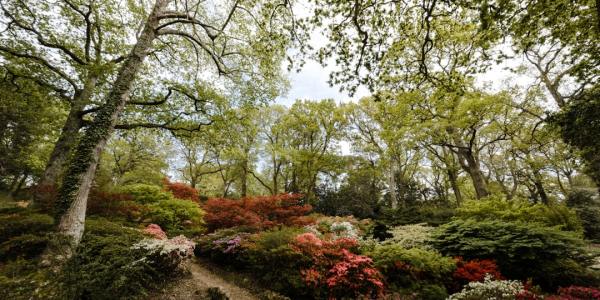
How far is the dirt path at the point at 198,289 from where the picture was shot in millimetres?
4602

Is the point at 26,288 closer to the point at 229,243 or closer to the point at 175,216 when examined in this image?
the point at 229,243

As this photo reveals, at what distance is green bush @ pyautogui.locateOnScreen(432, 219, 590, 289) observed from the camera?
469cm

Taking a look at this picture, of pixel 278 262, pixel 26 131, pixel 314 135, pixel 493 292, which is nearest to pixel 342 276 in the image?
pixel 278 262

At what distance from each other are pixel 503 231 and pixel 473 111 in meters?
7.05

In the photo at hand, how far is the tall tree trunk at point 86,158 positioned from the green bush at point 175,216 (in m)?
2.89

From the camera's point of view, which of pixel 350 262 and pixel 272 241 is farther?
pixel 272 241

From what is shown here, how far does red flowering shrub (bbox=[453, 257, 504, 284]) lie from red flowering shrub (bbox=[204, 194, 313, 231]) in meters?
6.10

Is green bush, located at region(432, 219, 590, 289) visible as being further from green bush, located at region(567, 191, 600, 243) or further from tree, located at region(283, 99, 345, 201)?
tree, located at region(283, 99, 345, 201)

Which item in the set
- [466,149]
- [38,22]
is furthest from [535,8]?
[38,22]

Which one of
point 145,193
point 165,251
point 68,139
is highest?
point 68,139

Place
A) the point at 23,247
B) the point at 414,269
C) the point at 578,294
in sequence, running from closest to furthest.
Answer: the point at 578,294
the point at 23,247
the point at 414,269

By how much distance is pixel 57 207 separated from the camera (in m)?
4.93

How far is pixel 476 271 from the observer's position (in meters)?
4.61

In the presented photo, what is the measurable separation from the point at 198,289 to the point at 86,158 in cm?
394
